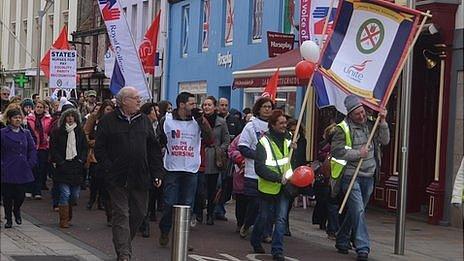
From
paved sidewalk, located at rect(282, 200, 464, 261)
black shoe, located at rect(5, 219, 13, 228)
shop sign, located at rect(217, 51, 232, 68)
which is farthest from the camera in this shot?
shop sign, located at rect(217, 51, 232, 68)

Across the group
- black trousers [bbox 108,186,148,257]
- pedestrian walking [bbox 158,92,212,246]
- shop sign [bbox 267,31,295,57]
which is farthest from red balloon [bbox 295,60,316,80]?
shop sign [bbox 267,31,295,57]

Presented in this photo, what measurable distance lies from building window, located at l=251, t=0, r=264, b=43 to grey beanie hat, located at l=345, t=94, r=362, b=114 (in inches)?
553

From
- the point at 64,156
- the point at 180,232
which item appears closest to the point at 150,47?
the point at 64,156

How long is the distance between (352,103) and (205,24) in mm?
18903

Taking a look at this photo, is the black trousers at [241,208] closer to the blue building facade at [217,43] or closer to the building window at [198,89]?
the blue building facade at [217,43]

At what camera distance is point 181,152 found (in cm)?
1227

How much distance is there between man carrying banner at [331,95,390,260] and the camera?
38.3 feet

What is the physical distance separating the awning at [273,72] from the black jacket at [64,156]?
5290mm

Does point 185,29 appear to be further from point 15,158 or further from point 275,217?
point 275,217

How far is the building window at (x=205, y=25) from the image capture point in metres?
30.1

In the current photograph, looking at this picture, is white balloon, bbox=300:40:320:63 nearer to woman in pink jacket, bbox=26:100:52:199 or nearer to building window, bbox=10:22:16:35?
woman in pink jacket, bbox=26:100:52:199

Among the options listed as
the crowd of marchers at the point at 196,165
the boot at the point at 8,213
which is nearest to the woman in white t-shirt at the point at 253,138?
the crowd of marchers at the point at 196,165

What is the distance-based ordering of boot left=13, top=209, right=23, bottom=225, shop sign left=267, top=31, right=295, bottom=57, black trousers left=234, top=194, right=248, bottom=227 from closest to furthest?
boot left=13, top=209, right=23, bottom=225 → black trousers left=234, top=194, right=248, bottom=227 → shop sign left=267, top=31, right=295, bottom=57

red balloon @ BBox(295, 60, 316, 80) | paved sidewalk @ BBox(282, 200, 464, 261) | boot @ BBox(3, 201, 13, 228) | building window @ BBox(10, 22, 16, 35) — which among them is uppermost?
building window @ BBox(10, 22, 16, 35)
